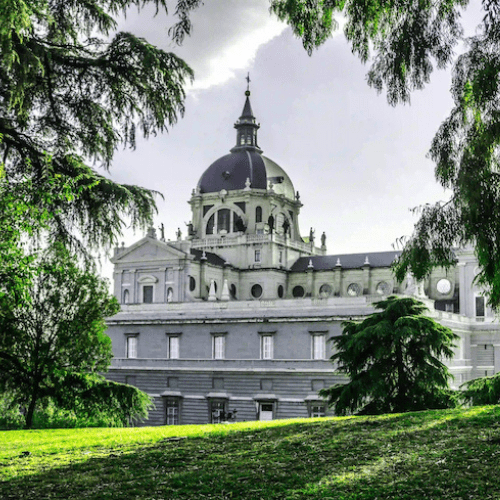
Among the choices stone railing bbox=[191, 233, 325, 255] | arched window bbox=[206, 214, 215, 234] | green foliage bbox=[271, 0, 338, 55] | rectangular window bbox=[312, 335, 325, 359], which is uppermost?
arched window bbox=[206, 214, 215, 234]

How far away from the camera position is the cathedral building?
37.6 m

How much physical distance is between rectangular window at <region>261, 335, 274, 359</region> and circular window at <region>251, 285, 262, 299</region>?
934 inches

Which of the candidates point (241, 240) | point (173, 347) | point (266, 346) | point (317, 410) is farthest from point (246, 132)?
point (317, 410)

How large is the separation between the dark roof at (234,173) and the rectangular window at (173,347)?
2916cm

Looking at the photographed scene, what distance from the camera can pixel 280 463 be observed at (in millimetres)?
9914

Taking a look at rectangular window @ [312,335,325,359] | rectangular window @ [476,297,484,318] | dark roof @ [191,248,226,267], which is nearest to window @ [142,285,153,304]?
dark roof @ [191,248,226,267]

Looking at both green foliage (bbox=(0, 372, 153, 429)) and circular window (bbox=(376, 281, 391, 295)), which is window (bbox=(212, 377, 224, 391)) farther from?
circular window (bbox=(376, 281, 391, 295))

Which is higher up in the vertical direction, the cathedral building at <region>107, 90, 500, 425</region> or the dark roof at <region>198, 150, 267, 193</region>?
the dark roof at <region>198, 150, 267, 193</region>

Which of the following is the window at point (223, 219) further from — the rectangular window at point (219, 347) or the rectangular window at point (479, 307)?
the rectangular window at point (219, 347)

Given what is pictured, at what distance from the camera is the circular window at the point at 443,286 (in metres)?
57.1

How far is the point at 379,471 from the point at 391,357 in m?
13.9

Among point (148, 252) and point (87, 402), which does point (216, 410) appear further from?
point (148, 252)

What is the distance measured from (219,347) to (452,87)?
30.5 metres

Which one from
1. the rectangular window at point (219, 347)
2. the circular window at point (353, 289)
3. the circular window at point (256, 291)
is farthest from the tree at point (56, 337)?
the circular window at point (353, 289)
